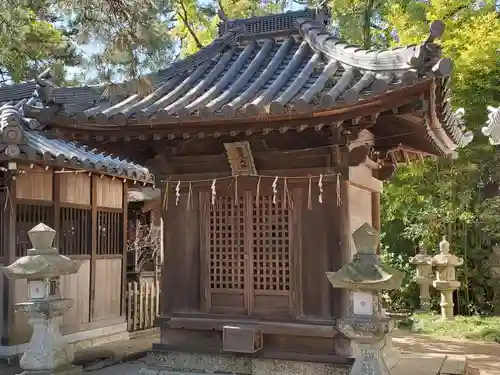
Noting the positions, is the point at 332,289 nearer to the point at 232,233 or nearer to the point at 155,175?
the point at 232,233

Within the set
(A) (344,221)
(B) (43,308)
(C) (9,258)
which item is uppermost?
(A) (344,221)

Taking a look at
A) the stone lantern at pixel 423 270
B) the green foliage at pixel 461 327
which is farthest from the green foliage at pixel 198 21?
the green foliage at pixel 461 327

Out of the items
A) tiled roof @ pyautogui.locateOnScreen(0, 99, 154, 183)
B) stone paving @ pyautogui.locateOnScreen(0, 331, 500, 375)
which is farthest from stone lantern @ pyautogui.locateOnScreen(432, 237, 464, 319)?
tiled roof @ pyautogui.locateOnScreen(0, 99, 154, 183)

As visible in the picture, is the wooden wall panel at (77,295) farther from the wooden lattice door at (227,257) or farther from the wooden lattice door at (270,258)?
the wooden lattice door at (270,258)

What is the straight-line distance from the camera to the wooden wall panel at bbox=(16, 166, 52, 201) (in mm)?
9805

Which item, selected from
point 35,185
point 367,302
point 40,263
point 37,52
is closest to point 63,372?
point 40,263

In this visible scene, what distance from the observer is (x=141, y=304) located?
41.9 ft

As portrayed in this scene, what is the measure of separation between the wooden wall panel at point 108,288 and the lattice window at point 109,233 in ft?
0.70

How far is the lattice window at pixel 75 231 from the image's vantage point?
10781 mm

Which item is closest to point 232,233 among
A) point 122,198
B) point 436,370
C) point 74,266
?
point 74,266

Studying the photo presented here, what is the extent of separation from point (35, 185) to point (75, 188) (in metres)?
1.06

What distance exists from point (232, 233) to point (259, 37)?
11.2ft

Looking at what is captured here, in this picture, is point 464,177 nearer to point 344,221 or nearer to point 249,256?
point 344,221

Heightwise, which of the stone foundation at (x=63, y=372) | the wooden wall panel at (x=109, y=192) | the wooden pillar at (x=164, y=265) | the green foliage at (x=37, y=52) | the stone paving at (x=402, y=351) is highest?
the green foliage at (x=37, y=52)
